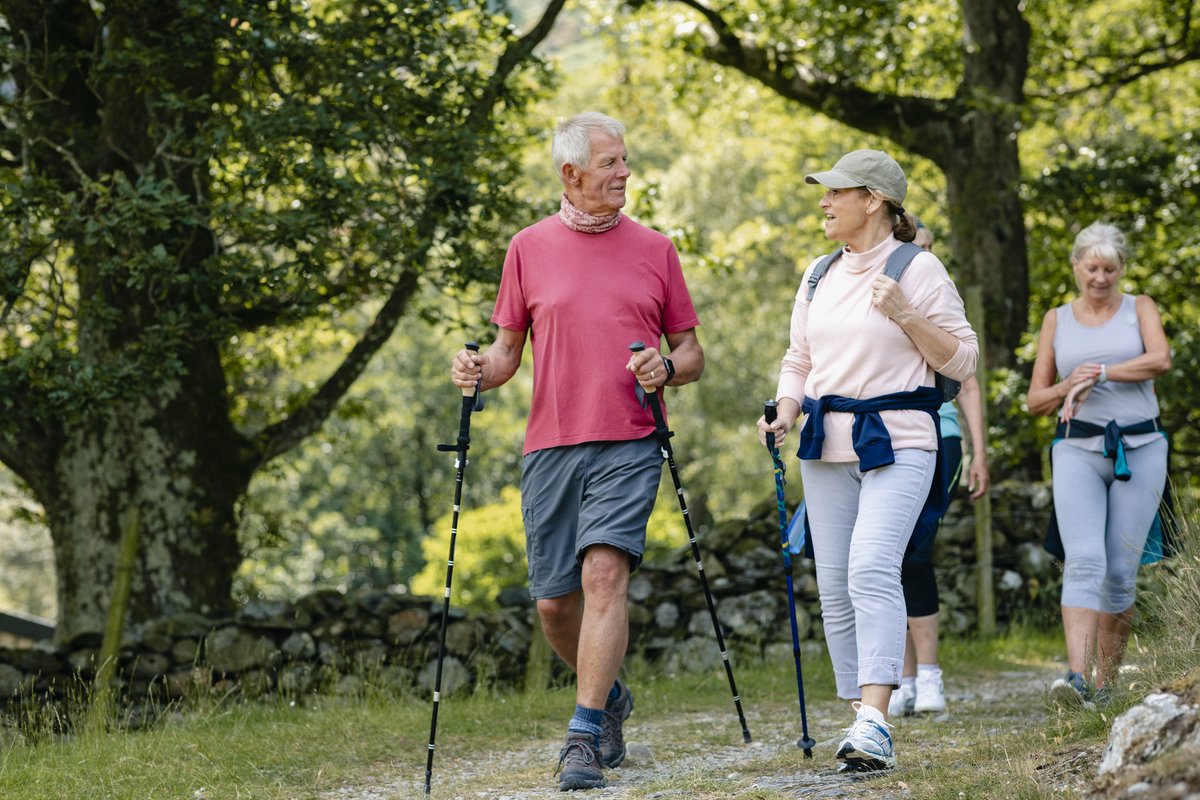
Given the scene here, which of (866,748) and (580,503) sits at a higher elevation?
(580,503)

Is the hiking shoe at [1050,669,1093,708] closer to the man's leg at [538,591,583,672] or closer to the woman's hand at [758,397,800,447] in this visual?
the woman's hand at [758,397,800,447]

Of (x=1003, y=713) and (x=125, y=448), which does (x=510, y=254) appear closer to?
(x=1003, y=713)

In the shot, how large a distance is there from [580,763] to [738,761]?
0.91 m

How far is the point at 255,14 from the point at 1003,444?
20.9 ft

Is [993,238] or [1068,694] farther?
[993,238]

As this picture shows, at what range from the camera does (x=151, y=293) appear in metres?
8.20

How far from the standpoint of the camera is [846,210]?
15.2ft

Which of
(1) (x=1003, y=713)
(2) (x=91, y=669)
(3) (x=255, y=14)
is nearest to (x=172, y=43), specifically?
(3) (x=255, y=14)

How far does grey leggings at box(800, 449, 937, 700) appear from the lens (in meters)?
4.38

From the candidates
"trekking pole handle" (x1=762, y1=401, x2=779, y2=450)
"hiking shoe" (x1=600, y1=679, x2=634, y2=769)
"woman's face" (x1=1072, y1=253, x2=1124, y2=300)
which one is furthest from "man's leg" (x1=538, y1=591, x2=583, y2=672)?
"woman's face" (x1=1072, y1=253, x2=1124, y2=300)

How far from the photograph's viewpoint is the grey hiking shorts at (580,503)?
4.66m

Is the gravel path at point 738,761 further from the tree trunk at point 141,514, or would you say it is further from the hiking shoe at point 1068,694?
the tree trunk at point 141,514

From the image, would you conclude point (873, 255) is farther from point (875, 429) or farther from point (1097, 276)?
point (1097, 276)

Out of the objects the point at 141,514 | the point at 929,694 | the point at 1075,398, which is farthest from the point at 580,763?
the point at 141,514
